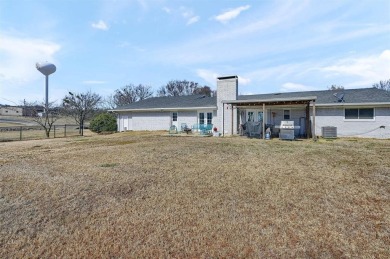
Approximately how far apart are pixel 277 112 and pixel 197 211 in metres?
A: 16.1

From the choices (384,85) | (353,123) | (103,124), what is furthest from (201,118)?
(384,85)

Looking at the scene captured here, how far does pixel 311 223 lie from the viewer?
11.3ft

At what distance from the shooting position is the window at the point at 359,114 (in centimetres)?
1500

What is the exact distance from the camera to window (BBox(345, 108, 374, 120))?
15.0m

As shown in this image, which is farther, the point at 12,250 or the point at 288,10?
the point at 288,10

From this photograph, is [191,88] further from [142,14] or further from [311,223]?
[311,223]

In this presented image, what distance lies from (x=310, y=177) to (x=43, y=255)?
5535mm

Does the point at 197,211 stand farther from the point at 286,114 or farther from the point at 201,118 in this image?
the point at 201,118

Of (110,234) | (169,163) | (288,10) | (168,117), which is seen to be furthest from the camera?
(168,117)

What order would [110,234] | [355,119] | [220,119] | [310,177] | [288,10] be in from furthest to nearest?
[220,119] → [355,119] → [288,10] → [310,177] → [110,234]

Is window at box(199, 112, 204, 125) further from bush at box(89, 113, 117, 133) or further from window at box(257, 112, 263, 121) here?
bush at box(89, 113, 117, 133)

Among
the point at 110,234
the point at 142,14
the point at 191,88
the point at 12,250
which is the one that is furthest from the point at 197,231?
the point at 191,88

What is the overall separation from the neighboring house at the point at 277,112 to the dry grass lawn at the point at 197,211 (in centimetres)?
964

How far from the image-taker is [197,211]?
3.85 m
